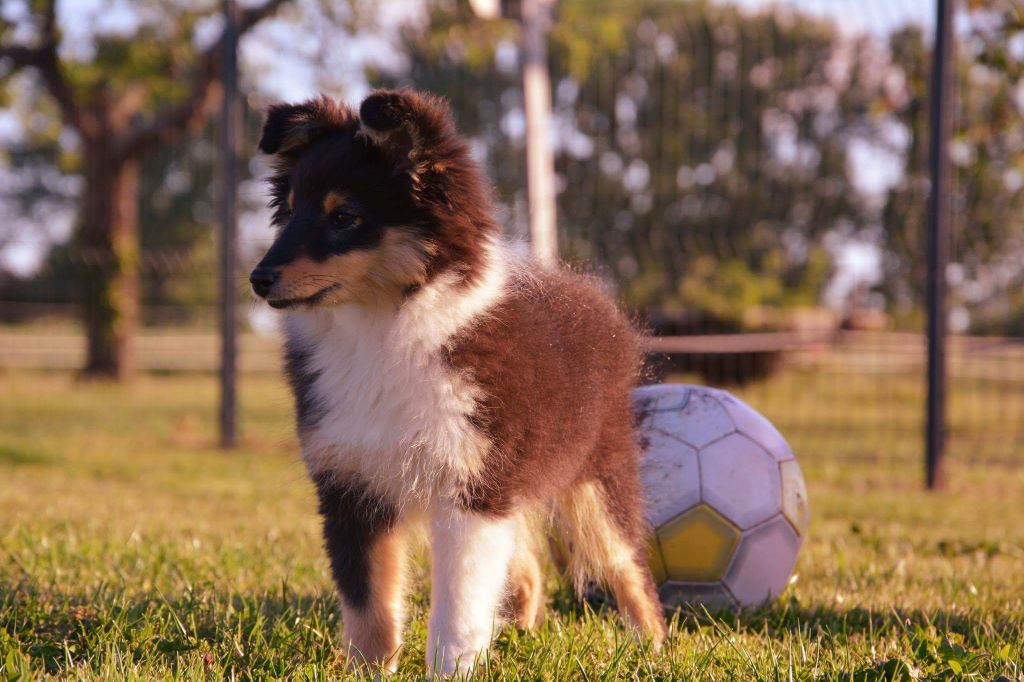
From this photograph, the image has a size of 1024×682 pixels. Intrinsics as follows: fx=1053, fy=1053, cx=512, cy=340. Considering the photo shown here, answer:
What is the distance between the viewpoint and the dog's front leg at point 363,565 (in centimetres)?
320

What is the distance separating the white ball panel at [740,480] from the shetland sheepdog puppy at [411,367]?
932 millimetres

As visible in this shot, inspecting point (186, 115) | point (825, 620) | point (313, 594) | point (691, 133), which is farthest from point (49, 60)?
point (825, 620)

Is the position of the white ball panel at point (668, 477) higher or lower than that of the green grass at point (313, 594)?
higher

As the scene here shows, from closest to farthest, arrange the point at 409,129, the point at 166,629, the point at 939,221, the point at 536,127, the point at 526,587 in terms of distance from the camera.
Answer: the point at 409,129 < the point at 166,629 < the point at 526,587 < the point at 939,221 < the point at 536,127

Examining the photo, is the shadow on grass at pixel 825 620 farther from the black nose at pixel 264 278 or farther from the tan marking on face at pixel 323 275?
the black nose at pixel 264 278

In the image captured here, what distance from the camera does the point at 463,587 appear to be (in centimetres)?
296

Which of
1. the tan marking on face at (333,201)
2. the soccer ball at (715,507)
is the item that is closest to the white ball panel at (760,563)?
the soccer ball at (715,507)

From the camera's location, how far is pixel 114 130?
18.3m

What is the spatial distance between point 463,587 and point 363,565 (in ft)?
1.37

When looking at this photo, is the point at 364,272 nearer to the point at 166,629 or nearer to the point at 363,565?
the point at 363,565

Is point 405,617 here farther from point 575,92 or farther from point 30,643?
point 575,92

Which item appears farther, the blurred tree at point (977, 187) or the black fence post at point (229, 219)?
the black fence post at point (229, 219)

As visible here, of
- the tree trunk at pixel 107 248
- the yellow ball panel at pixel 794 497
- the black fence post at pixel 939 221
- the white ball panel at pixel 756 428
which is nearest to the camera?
the yellow ball panel at pixel 794 497

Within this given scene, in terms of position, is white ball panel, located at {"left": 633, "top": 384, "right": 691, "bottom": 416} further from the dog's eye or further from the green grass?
the dog's eye
